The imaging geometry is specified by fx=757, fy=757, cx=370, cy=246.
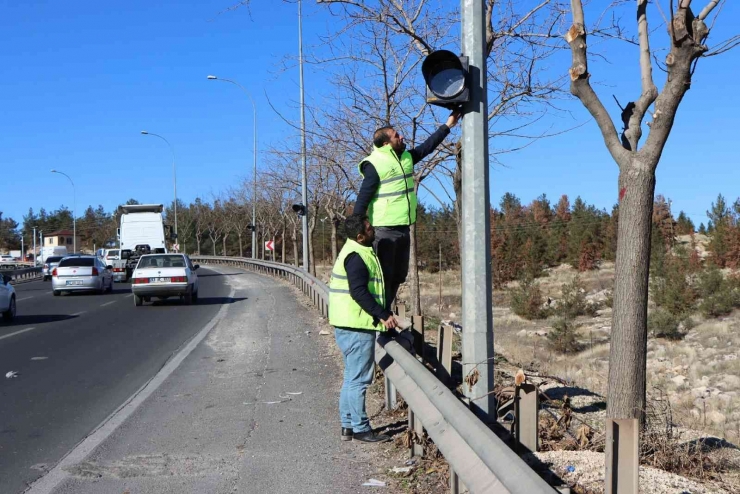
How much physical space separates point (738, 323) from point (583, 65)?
24424mm

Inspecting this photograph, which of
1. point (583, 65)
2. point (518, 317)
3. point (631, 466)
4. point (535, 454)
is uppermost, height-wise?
point (583, 65)

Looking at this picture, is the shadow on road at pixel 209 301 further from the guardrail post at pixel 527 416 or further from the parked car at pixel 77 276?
the guardrail post at pixel 527 416

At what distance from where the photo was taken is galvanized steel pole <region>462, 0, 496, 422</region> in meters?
5.44

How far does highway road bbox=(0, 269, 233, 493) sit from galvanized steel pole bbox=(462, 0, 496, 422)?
133 inches

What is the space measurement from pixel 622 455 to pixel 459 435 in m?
1.26

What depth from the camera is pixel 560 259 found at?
60.5m

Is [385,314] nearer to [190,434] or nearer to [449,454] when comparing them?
[449,454]

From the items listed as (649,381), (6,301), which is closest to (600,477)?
(649,381)

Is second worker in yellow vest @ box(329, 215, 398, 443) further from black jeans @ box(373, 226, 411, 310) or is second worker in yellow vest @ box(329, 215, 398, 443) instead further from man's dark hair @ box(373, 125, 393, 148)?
man's dark hair @ box(373, 125, 393, 148)

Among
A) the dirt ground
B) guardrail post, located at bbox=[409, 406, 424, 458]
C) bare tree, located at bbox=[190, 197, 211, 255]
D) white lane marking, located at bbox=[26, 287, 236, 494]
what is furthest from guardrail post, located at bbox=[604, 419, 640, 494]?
bare tree, located at bbox=[190, 197, 211, 255]

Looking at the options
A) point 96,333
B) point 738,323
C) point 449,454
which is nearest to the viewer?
point 449,454

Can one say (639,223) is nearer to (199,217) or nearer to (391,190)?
(391,190)

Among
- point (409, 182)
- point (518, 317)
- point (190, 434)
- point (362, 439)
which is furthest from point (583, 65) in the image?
point (518, 317)

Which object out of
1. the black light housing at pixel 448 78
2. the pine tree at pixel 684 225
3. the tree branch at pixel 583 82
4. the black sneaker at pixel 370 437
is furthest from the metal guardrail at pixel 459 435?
the pine tree at pixel 684 225
